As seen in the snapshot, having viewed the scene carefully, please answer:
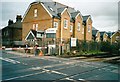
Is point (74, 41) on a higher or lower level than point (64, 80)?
higher

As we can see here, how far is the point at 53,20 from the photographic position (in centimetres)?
3566

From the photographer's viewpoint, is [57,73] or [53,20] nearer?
[57,73]

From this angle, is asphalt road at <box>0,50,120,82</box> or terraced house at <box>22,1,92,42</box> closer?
asphalt road at <box>0,50,120,82</box>

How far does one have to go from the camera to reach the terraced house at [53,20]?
1436 inches

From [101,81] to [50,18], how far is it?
2748cm

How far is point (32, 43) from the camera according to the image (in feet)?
99.5

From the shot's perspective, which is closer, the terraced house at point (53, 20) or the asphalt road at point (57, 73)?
the asphalt road at point (57, 73)

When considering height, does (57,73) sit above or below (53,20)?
below

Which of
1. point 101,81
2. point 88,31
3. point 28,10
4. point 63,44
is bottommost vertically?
point 101,81

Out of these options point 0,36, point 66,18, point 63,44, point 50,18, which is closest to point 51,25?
point 50,18

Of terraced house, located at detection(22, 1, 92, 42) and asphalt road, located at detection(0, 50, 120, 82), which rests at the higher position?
terraced house, located at detection(22, 1, 92, 42)

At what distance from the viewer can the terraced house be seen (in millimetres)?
36469

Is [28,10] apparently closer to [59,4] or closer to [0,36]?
[59,4]

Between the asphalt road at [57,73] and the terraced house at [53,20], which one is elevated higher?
the terraced house at [53,20]
